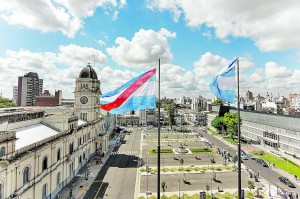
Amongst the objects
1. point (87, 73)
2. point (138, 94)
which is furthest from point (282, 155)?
point (138, 94)

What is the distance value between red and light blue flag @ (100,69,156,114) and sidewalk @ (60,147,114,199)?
3171 cm

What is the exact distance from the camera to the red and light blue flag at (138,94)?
81.0 ft

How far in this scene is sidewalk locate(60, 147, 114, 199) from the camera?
1900 inches

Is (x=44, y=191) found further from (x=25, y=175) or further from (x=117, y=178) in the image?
(x=117, y=178)

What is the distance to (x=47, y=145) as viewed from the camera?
4334 centimetres

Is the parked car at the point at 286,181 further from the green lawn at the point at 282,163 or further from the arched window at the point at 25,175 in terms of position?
the arched window at the point at 25,175

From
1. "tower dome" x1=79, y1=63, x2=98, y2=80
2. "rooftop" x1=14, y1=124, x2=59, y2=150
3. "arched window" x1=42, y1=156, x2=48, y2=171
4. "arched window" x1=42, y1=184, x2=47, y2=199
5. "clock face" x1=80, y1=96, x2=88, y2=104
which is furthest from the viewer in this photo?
"tower dome" x1=79, y1=63, x2=98, y2=80

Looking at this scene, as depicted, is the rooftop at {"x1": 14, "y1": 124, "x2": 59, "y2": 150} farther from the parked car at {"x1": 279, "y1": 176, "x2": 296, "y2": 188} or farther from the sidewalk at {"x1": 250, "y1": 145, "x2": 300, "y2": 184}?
the sidewalk at {"x1": 250, "y1": 145, "x2": 300, "y2": 184}

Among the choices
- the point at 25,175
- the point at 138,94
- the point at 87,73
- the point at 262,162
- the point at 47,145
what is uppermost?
the point at 87,73

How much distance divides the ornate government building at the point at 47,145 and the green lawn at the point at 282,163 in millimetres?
58275

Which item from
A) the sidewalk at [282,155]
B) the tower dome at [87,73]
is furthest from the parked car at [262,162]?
the tower dome at [87,73]

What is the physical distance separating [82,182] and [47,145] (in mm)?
16553

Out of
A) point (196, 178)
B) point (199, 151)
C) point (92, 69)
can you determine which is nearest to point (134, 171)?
point (196, 178)

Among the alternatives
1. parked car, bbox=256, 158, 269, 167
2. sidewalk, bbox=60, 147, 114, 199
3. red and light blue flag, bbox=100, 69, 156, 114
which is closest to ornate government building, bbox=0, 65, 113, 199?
sidewalk, bbox=60, 147, 114, 199
